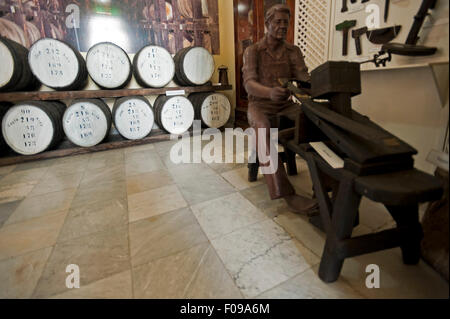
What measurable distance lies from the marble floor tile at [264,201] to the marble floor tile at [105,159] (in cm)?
166

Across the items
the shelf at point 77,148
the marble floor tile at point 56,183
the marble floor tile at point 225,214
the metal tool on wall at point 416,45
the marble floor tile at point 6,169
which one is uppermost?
the metal tool on wall at point 416,45

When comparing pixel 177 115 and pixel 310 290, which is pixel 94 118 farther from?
pixel 310 290

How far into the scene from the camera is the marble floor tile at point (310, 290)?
34.8 inches

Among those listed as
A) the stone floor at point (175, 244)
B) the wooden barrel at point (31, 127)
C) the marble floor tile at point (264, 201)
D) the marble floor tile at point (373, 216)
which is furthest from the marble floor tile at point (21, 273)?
the wooden barrel at point (31, 127)

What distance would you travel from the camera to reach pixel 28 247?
124 centimetres

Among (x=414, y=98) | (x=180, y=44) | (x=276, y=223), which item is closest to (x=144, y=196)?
(x=276, y=223)

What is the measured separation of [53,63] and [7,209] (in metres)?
1.84

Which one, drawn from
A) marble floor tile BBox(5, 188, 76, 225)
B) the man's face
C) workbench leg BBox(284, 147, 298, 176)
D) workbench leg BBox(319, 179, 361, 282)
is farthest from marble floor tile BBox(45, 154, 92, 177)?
workbench leg BBox(319, 179, 361, 282)

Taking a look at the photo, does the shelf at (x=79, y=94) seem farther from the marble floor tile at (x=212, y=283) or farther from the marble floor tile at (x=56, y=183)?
the marble floor tile at (x=212, y=283)

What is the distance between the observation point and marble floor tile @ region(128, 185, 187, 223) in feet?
5.04

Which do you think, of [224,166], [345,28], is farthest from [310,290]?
[345,28]

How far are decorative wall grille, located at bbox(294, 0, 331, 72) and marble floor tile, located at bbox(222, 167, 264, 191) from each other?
4.23 feet

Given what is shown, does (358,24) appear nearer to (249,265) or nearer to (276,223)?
(276,223)

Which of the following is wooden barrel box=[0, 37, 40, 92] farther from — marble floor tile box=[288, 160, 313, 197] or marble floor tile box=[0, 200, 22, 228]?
marble floor tile box=[288, 160, 313, 197]
